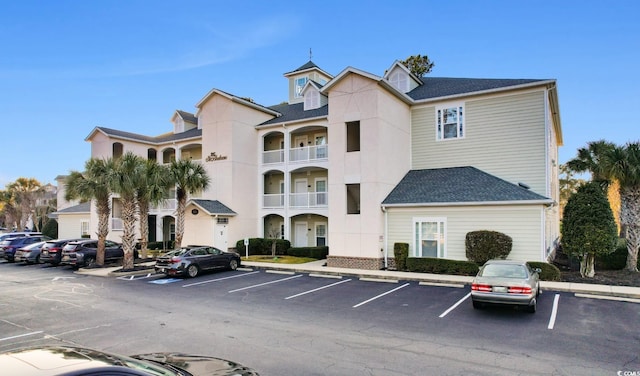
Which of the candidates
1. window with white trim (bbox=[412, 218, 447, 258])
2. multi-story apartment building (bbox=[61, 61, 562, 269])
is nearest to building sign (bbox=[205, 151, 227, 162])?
multi-story apartment building (bbox=[61, 61, 562, 269])

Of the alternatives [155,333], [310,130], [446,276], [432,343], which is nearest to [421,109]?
[310,130]

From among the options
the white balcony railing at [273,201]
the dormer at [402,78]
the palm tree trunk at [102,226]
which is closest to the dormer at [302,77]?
the dormer at [402,78]

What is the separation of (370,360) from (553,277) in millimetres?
11814

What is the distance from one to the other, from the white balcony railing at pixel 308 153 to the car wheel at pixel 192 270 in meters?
10.8

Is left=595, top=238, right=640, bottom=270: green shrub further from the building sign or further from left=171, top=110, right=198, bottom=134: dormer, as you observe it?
left=171, top=110, right=198, bottom=134: dormer

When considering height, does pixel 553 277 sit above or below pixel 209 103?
below

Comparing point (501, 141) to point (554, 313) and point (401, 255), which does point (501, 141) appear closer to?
point (401, 255)

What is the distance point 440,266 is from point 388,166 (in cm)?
604

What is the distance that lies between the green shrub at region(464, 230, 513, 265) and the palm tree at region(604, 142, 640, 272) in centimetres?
557

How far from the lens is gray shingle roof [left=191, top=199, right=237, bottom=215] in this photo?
2479 centimetres

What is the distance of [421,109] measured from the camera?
23.0 m

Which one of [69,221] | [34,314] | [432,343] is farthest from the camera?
[69,221]

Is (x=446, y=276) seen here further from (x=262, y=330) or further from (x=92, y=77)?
(x=92, y=77)

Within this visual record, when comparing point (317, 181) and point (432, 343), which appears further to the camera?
point (317, 181)
